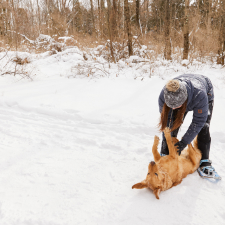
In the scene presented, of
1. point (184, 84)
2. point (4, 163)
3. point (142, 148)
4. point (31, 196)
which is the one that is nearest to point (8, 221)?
point (31, 196)

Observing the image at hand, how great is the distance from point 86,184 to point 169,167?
0.93m

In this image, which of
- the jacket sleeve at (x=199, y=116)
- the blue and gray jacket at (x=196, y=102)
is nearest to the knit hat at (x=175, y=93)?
the blue and gray jacket at (x=196, y=102)

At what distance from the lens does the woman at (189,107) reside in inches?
59.6

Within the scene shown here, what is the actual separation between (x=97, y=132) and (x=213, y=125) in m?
2.18

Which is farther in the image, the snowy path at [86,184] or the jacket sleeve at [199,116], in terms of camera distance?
the jacket sleeve at [199,116]

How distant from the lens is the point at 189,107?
5.70ft

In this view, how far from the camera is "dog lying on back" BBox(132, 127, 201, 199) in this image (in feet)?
5.29

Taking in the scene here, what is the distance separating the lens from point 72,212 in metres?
1.49

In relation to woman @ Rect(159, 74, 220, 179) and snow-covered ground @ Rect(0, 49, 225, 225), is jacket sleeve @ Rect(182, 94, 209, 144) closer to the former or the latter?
woman @ Rect(159, 74, 220, 179)

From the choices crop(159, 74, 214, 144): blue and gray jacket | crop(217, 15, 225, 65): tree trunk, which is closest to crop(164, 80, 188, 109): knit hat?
crop(159, 74, 214, 144): blue and gray jacket

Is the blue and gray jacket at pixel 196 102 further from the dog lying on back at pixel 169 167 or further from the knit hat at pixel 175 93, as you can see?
the dog lying on back at pixel 169 167

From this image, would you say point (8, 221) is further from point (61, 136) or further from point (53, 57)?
point (53, 57)

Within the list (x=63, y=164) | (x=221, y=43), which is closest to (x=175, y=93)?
(x=63, y=164)

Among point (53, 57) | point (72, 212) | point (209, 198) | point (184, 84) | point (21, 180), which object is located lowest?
point (209, 198)
